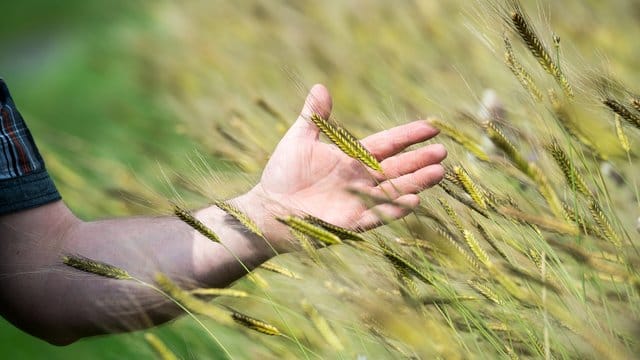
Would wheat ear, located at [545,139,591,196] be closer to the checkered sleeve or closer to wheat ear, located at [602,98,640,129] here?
wheat ear, located at [602,98,640,129]

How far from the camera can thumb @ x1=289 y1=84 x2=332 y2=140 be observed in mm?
1134

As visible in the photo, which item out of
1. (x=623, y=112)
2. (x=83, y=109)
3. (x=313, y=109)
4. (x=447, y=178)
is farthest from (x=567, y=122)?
(x=83, y=109)

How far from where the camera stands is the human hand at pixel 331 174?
1100 millimetres

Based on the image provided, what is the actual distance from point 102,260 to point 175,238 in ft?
0.34

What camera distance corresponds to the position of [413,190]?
3.56 feet

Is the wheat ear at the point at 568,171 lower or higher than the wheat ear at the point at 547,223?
higher

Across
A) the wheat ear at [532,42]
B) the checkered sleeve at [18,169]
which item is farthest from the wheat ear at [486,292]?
the checkered sleeve at [18,169]

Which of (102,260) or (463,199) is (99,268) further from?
(463,199)

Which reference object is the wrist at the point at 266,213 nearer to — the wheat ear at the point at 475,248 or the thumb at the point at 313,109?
the thumb at the point at 313,109

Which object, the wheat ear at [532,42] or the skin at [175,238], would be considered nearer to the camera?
the wheat ear at [532,42]

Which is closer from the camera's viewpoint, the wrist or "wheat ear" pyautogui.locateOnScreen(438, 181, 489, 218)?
"wheat ear" pyautogui.locateOnScreen(438, 181, 489, 218)

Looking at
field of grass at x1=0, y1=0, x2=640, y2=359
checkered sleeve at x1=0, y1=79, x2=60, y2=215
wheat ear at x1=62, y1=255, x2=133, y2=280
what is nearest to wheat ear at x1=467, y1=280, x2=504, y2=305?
field of grass at x1=0, y1=0, x2=640, y2=359

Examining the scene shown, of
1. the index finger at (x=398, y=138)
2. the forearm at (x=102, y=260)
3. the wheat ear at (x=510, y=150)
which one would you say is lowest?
the forearm at (x=102, y=260)

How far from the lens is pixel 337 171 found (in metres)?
1.22
